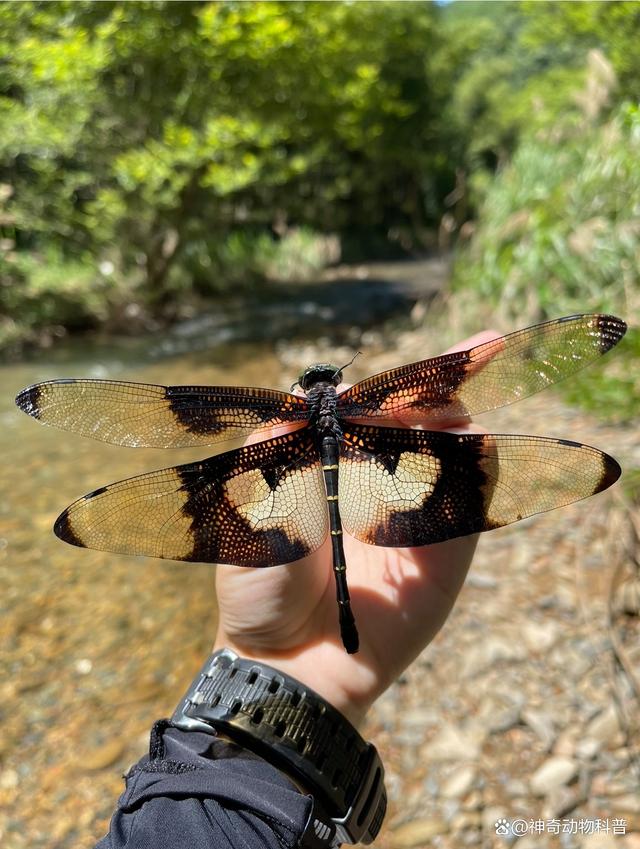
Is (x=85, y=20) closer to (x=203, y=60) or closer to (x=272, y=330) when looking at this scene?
(x=203, y=60)

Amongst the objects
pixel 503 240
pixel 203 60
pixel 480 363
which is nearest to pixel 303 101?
pixel 203 60

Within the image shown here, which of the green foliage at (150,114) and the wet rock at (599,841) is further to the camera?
the green foliage at (150,114)

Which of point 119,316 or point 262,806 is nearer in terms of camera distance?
point 262,806

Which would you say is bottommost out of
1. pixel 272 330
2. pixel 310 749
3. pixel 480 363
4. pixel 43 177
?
pixel 272 330

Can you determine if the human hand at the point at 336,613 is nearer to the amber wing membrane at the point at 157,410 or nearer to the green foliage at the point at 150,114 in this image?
the amber wing membrane at the point at 157,410

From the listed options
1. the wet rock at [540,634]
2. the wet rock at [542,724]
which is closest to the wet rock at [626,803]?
the wet rock at [542,724]

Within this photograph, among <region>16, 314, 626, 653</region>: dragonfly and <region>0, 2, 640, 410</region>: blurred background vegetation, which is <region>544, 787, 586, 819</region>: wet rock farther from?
<region>0, 2, 640, 410</region>: blurred background vegetation

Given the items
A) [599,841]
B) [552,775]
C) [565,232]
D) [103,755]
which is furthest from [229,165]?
[599,841]
